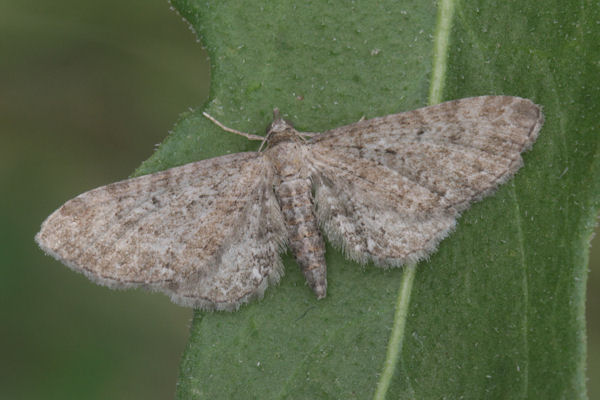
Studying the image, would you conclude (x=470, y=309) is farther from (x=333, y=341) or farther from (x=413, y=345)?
(x=333, y=341)

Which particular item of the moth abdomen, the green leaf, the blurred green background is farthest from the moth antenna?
the blurred green background

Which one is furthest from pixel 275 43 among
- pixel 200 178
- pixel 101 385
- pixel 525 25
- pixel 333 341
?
pixel 101 385

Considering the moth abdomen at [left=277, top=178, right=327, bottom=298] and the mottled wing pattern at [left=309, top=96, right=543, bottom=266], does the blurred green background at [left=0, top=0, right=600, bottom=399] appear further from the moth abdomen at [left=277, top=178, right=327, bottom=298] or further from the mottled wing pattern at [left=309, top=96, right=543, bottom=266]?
the mottled wing pattern at [left=309, top=96, right=543, bottom=266]

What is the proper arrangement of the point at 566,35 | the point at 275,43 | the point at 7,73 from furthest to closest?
the point at 7,73, the point at 275,43, the point at 566,35

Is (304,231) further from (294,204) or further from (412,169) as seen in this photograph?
(412,169)

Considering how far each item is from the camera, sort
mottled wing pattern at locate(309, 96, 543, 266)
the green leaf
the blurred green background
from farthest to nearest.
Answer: the blurred green background → mottled wing pattern at locate(309, 96, 543, 266) → the green leaf

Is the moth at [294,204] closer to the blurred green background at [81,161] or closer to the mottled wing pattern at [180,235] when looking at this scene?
the mottled wing pattern at [180,235]
